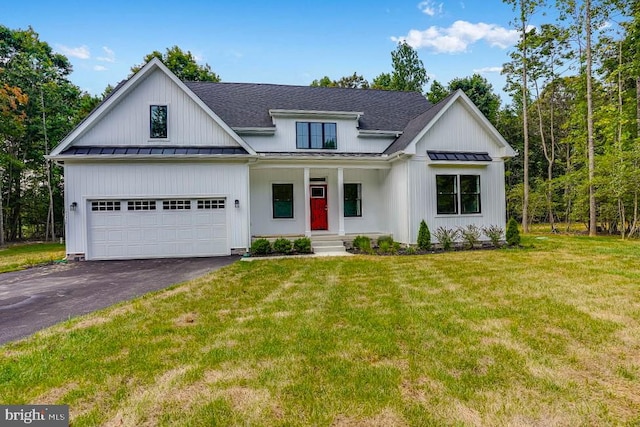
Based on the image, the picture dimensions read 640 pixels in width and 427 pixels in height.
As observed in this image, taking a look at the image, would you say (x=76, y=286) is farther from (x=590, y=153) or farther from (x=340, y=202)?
(x=590, y=153)

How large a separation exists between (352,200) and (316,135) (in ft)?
10.5

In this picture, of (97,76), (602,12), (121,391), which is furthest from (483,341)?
(97,76)

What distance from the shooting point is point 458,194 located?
41.0 feet

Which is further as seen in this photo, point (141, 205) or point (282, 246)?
point (282, 246)

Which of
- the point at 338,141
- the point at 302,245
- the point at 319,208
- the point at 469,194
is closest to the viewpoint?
the point at 302,245

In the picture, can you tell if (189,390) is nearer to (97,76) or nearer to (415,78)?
(97,76)

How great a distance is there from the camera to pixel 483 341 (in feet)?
12.6

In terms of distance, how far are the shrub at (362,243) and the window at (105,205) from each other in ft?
27.2

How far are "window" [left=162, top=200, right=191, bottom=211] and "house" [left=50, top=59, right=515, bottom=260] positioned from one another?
0.03 meters

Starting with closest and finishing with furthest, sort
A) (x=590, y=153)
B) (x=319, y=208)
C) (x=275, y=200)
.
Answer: (x=275, y=200) < (x=319, y=208) < (x=590, y=153)

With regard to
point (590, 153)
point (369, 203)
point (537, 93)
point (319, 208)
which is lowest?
point (319, 208)

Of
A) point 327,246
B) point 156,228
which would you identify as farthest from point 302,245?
point 156,228

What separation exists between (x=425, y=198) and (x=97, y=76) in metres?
21.8

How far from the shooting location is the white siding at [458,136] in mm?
12281
